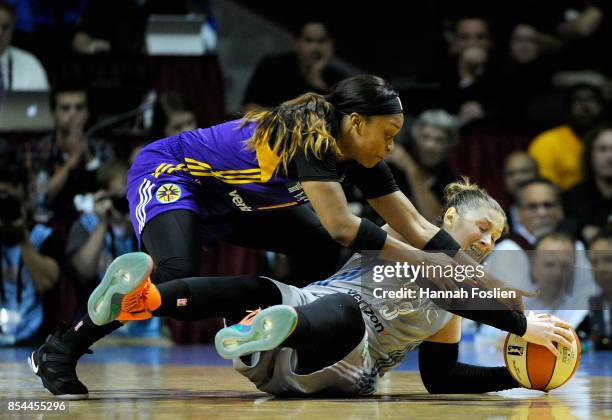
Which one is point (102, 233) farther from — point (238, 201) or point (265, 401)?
point (265, 401)

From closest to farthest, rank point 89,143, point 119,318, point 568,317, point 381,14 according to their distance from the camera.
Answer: point 119,318
point 568,317
point 89,143
point 381,14

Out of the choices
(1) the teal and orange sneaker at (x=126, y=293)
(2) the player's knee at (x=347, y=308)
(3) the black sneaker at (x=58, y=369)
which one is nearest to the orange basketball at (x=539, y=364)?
(2) the player's knee at (x=347, y=308)

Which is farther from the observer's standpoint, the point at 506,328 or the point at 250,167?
the point at 250,167

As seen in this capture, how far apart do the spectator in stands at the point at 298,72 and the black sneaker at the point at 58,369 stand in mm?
4285

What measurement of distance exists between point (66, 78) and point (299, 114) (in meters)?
4.31

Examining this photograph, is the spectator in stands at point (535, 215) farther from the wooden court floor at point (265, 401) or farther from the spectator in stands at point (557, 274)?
the wooden court floor at point (265, 401)

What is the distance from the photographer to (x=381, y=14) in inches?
393

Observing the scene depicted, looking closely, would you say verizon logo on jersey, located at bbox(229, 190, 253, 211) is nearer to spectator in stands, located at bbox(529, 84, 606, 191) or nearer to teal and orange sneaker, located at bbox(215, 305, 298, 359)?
teal and orange sneaker, located at bbox(215, 305, 298, 359)

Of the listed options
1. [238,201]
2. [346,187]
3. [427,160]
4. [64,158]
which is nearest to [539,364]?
[238,201]

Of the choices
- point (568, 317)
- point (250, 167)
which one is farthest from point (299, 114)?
point (568, 317)

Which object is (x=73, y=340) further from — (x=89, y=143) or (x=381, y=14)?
(x=381, y=14)

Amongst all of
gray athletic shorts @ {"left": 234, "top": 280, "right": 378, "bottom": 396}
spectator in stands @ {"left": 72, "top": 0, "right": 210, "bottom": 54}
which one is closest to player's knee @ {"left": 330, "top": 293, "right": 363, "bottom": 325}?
gray athletic shorts @ {"left": 234, "top": 280, "right": 378, "bottom": 396}

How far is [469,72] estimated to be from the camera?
8195 millimetres

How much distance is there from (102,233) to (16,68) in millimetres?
1540
